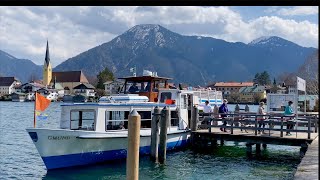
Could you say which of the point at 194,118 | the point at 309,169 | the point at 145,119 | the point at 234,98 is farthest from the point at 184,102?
the point at 234,98

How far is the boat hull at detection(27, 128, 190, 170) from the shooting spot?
17.1 meters

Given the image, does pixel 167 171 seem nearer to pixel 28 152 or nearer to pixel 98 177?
pixel 98 177

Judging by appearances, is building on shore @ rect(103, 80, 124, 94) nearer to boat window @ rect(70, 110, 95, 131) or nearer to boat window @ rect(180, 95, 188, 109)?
boat window @ rect(180, 95, 188, 109)

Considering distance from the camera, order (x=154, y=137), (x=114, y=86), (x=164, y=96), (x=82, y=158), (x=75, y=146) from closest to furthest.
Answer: (x=75, y=146), (x=82, y=158), (x=154, y=137), (x=164, y=96), (x=114, y=86)

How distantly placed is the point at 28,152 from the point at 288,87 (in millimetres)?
98501

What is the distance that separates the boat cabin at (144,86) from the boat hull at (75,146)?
493 cm

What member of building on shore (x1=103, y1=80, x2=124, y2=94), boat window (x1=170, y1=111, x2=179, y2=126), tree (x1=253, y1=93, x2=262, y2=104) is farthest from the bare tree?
tree (x1=253, y1=93, x2=262, y2=104)

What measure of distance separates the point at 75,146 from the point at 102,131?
1.55 meters

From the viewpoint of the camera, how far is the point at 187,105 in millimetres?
24281

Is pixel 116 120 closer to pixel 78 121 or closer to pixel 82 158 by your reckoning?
pixel 78 121

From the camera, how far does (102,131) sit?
18.8 metres

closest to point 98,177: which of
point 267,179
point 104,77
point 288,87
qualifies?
point 267,179

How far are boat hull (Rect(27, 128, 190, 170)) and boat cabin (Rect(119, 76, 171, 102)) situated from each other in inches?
194

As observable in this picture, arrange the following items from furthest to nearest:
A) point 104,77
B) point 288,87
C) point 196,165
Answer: point 104,77 < point 288,87 < point 196,165
